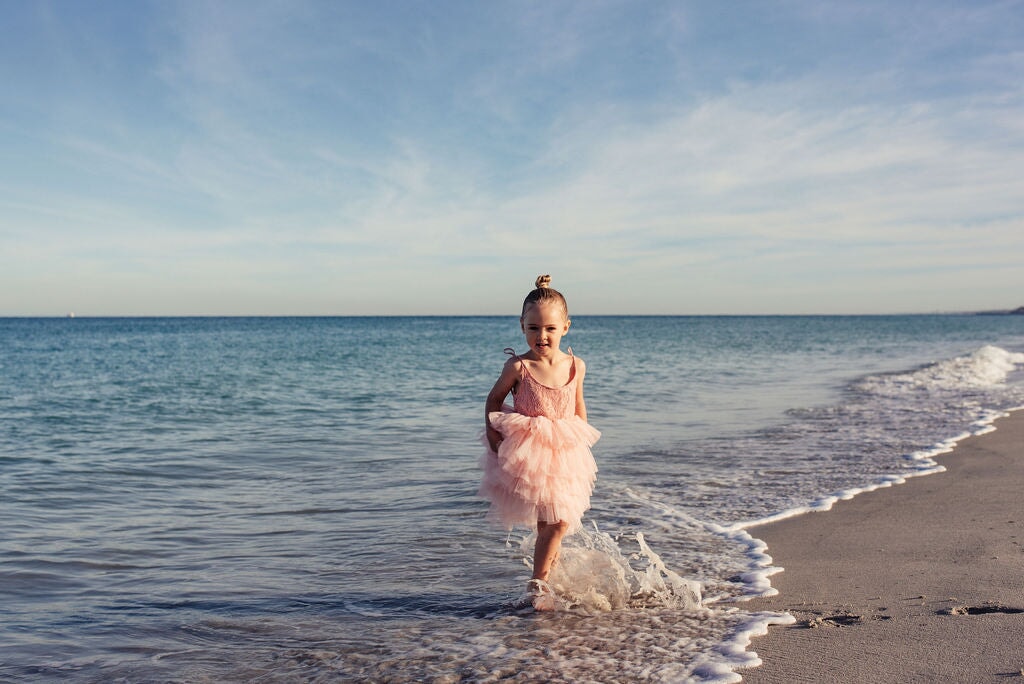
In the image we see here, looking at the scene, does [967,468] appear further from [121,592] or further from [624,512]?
[121,592]

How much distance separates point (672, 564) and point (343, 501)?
334 centimetres

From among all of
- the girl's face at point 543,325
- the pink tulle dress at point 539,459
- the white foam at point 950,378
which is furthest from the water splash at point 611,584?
the white foam at point 950,378

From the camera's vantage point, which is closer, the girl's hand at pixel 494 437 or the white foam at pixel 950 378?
the girl's hand at pixel 494 437

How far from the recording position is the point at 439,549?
5.57 metres

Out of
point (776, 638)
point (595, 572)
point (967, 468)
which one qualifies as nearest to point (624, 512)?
point (595, 572)

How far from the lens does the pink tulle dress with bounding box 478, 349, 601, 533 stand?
13.3 ft

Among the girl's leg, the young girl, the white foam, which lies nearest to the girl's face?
the young girl

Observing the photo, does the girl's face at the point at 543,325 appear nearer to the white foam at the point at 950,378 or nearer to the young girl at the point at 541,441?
the young girl at the point at 541,441

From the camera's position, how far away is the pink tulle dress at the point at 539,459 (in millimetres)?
4066

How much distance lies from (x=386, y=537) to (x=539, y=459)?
7.67 ft

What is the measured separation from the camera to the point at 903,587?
429 cm

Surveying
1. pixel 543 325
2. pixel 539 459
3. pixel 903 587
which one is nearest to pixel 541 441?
pixel 539 459

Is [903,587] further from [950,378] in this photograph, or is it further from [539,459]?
[950,378]

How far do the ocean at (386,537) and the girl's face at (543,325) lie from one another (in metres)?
1.31
